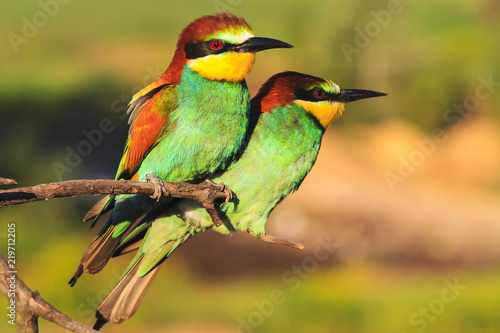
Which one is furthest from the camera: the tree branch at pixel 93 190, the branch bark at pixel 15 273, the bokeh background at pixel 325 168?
the bokeh background at pixel 325 168

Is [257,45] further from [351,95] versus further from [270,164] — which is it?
[351,95]

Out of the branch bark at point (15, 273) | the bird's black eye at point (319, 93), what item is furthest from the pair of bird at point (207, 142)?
the branch bark at point (15, 273)

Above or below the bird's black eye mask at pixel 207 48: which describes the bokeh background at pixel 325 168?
below

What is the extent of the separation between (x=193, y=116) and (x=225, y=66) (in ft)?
0.57

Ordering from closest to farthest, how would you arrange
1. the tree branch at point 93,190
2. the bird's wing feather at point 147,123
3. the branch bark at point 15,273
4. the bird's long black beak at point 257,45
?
the branch bark at point 15,273, the tree branch at point 93,190, the bird's long black beak at point 257,45, the bird's wing feather at point 147,123

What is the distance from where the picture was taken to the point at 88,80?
9.88 meters

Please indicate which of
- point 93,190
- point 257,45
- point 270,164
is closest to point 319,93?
point 270,164

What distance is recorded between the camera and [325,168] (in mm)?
8992

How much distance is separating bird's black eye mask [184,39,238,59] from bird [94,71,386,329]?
0.35 metres

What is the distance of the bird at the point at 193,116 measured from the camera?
2104 millimetres

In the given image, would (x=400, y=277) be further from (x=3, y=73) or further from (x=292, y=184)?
(x=3, y=73)

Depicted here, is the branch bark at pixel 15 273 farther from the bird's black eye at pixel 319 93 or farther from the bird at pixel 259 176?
the bird's black eye at pixel 319 93

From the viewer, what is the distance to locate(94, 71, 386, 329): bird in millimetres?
2342

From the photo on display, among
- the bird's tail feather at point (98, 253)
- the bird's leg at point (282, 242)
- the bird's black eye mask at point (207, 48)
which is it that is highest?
the bird's black eye mask at point (207, 48)
